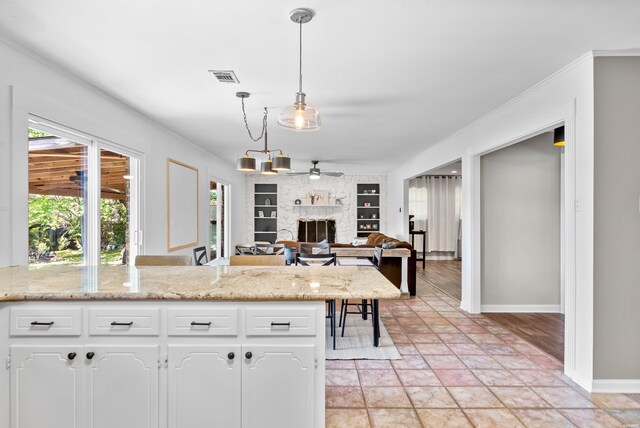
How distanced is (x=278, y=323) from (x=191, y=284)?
551mm

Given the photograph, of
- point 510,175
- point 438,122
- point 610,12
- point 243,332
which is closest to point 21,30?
point 243,332

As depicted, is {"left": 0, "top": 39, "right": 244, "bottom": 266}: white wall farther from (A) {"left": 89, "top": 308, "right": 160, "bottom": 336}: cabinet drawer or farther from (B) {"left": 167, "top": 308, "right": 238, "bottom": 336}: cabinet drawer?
(B) {"left": 167, "top": 308, "right": 238, "bottom": 336}: cabinet drawer

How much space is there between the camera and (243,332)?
1655 mm

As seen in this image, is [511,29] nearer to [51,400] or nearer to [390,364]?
Result: [390,364]

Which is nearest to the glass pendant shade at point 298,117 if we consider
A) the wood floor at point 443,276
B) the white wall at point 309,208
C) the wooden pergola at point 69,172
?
the wooden pergola at point 69,172

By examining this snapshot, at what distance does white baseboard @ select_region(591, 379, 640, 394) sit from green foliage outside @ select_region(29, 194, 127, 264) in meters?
4.23

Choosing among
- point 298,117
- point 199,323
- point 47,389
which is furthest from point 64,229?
point 298,117

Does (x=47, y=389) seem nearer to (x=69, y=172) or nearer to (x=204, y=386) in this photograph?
(x=204, y=386)

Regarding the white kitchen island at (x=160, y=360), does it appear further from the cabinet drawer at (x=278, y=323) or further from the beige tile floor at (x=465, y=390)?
the beige tile floor at (x=465, y=390)

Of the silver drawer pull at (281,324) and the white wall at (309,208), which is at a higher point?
the white wall at (309,208)

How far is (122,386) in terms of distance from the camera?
5.44 feet

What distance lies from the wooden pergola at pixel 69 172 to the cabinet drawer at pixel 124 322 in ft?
4.95

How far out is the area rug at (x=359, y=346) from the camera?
3.06m

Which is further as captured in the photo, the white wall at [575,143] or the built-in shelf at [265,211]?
the built-in shelf at [265,211]
